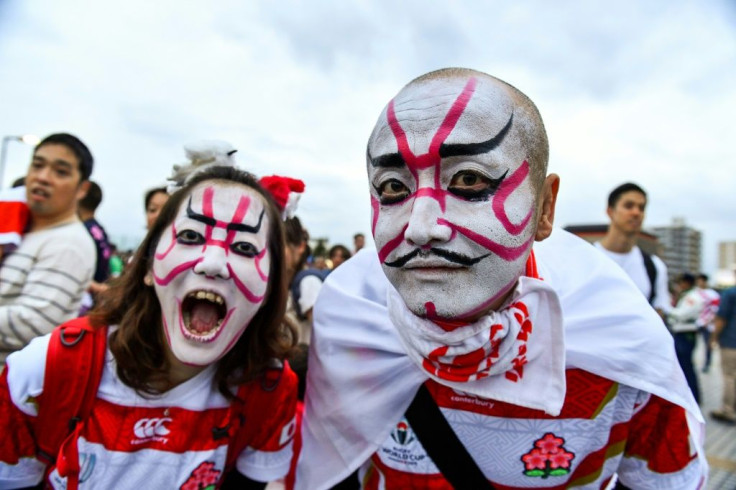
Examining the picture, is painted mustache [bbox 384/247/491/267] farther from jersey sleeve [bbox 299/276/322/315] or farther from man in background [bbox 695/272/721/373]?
man in background [bbox 695/272/721/373]

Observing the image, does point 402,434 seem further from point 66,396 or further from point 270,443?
point 66,396

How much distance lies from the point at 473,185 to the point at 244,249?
0.93 m

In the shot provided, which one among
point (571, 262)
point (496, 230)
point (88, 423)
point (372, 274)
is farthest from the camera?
point (372, 274)

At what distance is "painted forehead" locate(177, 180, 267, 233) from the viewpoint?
5.58 feet

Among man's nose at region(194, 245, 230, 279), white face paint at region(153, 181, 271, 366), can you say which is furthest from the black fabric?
man's nose at region(194, 245, 230, 279)

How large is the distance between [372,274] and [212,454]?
0.86m

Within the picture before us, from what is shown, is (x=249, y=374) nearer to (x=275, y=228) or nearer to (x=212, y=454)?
(x=212, y=454)

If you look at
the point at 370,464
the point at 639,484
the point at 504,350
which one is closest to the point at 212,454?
the point at 370,464

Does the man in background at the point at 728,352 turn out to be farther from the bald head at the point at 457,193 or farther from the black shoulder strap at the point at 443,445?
the bald head at the point at 457,193

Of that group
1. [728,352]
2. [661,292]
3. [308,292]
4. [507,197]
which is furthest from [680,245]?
[507,197]

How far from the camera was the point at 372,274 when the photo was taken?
1807 mm

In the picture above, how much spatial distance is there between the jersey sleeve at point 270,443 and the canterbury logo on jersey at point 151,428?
0.29m

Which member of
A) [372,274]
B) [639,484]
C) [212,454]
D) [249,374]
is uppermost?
[372,274]

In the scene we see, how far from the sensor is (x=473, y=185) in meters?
1.16
